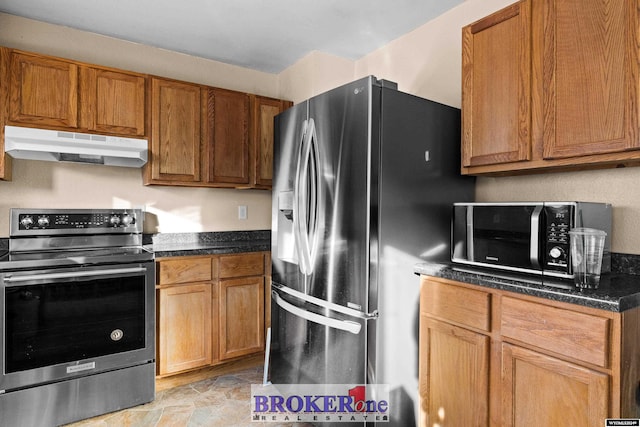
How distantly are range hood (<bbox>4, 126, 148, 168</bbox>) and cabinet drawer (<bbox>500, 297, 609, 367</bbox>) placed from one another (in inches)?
96.8

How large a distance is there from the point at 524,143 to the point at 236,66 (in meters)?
2.62

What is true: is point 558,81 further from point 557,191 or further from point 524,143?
point 557,191

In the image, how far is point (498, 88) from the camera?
1882 millimetres

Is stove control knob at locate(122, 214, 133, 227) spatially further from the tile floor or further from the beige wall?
the tile floor

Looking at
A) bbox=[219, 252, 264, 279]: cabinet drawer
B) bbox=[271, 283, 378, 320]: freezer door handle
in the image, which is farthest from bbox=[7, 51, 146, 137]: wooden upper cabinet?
bbox=[271, 283, 378, 320]: freezer door handle

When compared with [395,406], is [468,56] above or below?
above

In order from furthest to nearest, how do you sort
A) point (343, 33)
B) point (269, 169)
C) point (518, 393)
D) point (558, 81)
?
point (269, 169) < point (343, 33) < point (558, 81) < point (518, 393)

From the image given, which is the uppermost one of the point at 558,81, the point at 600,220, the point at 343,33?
the point at 343,33

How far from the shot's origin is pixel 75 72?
2520 mm

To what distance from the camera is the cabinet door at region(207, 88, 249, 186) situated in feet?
9.97

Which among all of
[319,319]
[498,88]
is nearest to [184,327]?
[319,319]

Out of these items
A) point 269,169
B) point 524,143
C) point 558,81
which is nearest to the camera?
point 558,81

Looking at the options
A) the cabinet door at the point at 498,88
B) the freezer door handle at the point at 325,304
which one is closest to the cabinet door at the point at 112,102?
the freezer door handle at the point at 325,304

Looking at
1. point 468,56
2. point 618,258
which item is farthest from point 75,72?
point 618,258
